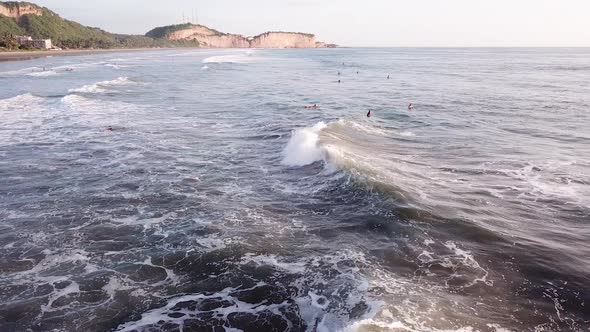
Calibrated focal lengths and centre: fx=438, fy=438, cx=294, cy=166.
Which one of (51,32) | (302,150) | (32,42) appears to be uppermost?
(51,32)

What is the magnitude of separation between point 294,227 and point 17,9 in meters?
210

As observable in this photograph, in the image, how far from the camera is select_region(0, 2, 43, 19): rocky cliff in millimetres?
172750

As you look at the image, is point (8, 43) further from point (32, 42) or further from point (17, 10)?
point (17, 10)

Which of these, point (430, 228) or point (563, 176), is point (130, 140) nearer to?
point (430, 228)

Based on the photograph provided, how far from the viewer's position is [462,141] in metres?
24.7

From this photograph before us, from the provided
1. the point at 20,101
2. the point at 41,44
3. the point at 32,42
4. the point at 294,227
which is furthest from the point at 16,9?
the point at 294,227

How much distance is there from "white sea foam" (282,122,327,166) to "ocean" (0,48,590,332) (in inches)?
4.4

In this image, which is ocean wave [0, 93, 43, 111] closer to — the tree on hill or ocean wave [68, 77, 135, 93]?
ocean wave [68, 77, 135, 93]

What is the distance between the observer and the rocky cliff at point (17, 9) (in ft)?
567

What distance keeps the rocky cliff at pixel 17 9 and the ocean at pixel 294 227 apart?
18261 centimetres


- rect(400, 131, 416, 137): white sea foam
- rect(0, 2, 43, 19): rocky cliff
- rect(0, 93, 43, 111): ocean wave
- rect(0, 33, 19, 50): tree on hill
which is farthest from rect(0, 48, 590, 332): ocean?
rect(0, 2, 43, 19): rocky cliff

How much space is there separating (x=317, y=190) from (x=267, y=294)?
695cm

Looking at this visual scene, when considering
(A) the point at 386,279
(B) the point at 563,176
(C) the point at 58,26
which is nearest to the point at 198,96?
(B) the point at 563,176

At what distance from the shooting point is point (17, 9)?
7013 inches
